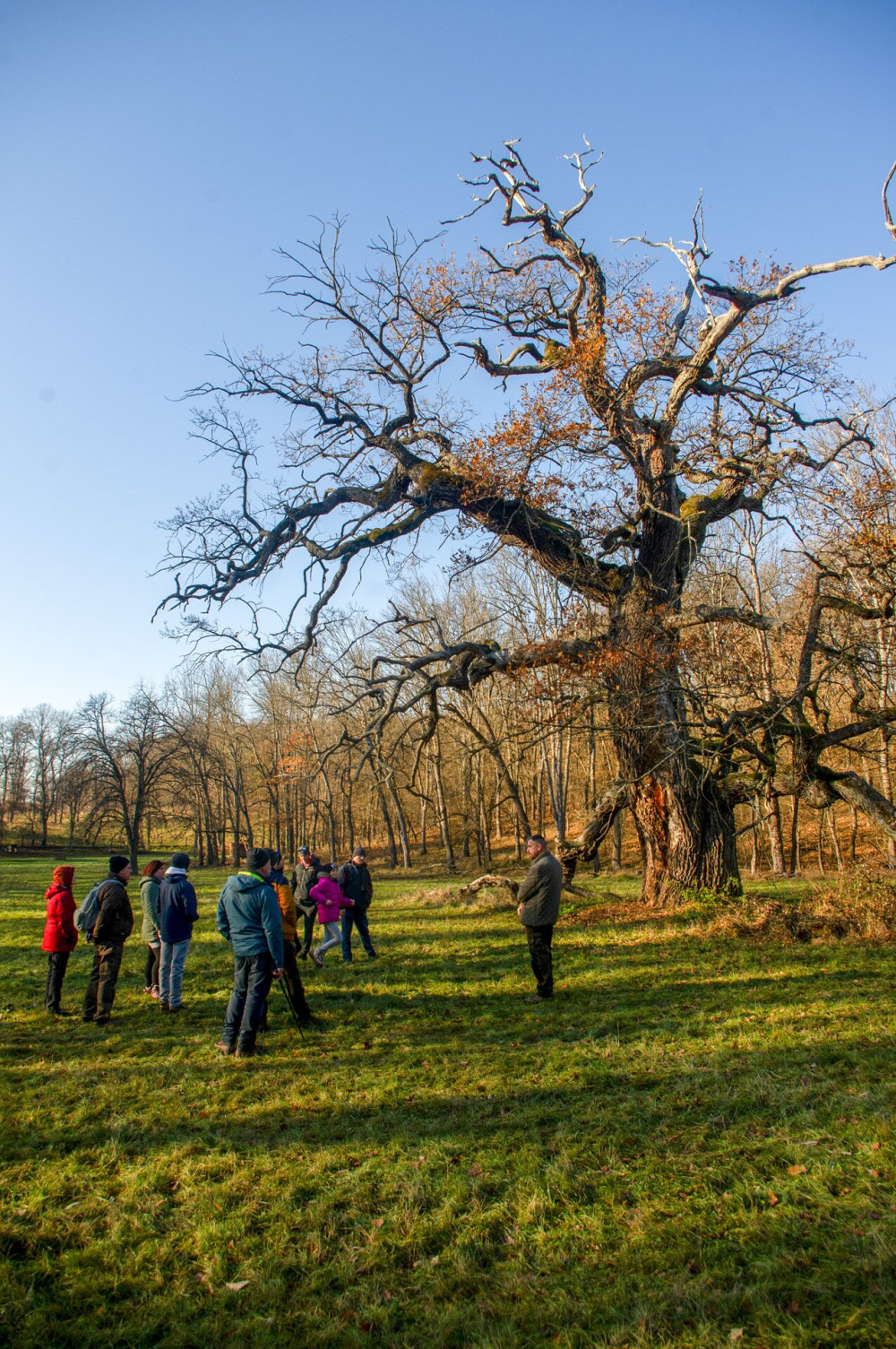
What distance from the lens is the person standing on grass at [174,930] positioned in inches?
343

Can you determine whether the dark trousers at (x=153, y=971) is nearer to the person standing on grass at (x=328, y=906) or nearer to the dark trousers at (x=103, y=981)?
the dark trousers at (x=103, y=981)

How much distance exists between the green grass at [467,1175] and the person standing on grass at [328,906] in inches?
107

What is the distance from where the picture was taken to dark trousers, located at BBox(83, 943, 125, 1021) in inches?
330

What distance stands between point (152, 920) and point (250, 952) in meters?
2.86

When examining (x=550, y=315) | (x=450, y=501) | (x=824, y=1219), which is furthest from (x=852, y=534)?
(x=824, y=1219)

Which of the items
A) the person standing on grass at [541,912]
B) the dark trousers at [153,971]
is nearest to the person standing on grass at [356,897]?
the dark trousers at [153,971]

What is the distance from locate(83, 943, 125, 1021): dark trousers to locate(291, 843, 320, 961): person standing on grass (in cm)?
321

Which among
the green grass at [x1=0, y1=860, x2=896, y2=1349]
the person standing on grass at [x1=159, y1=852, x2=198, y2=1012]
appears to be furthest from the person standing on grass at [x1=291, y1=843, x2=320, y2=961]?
the green grass at [x1=0, y1=860, x2=896, y2=1349]

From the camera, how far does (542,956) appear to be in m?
8.67

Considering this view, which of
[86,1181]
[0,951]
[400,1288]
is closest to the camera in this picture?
[400,1288]

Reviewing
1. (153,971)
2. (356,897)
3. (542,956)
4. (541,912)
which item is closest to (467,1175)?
(541,912)

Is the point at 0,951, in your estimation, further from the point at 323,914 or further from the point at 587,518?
the point at 587,518

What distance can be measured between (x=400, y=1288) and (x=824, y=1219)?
216 centimetres

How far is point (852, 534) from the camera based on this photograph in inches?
425
